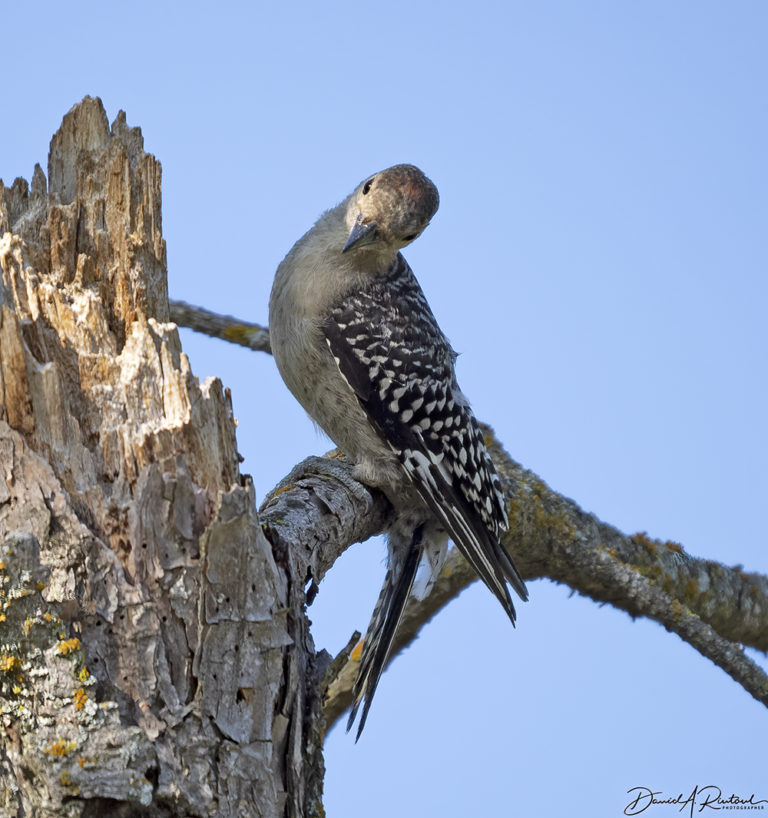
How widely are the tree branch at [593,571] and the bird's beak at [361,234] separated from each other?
1.20 m

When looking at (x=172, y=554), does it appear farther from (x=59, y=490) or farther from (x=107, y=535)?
(x=59, y=490)

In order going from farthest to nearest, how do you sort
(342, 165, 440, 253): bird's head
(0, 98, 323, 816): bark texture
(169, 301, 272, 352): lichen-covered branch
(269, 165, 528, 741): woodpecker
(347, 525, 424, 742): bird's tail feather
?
(169, 301, 272, 352): lichen-covered branch < (342, 165, 440, 253): bird's head < (269, 165, 528, 741): woodpecker < (347, 525, 424, 742): bird's tail feather < (0, 98, 323, 816): bark texture

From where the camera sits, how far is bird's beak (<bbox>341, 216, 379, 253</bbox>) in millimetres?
5089

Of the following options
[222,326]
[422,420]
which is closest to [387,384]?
[422,420]

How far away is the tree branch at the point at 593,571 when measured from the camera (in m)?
4.79

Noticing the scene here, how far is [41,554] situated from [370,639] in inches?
103

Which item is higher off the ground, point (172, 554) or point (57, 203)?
point (57, 203)

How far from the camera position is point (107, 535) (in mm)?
2693

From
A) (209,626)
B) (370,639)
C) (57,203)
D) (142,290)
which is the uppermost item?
(57,203)

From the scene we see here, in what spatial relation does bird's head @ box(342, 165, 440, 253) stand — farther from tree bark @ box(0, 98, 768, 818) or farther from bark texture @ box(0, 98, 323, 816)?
bark texture @ box(0, 98, 323, 816)

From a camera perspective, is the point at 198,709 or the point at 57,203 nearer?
the point at 198,709

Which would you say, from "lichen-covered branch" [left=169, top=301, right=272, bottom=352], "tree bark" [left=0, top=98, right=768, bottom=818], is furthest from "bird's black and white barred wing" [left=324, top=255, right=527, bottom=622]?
"tree bark" [left=0, top=98, right=768, bottom=818]

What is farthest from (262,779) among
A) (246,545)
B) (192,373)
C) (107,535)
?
(192,373)

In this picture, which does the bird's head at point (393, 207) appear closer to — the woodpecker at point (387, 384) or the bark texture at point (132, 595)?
the woodpecker at point (387, 384)
